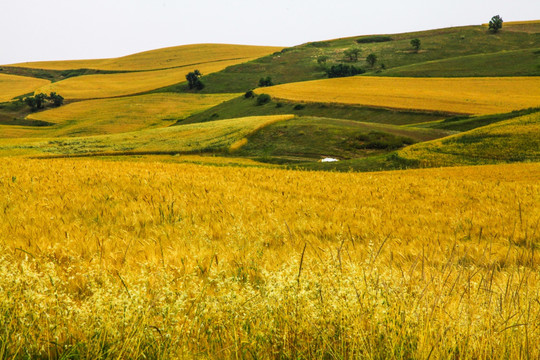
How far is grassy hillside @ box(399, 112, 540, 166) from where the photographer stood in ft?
134

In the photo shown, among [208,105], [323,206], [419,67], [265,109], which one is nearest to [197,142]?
[265,109]

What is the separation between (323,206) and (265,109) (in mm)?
79308

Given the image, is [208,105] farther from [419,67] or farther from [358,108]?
[419,67]

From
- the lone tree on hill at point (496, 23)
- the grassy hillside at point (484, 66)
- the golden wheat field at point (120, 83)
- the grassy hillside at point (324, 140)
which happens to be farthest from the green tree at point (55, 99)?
the lone tree on hill at point (496, 23)

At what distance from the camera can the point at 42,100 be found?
12719 centimetres

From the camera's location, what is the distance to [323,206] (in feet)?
30.0

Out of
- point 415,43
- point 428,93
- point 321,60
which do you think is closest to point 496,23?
point 415,43

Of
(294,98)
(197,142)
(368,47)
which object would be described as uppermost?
(368,47)

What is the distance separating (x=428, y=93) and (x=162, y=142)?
194 feet

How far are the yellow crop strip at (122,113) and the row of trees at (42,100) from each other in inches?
188

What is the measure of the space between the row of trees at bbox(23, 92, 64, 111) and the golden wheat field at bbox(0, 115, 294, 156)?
237 feet

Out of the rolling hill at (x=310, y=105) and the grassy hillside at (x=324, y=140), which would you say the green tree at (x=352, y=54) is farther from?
the grassy hillside at (x=324, y=140)

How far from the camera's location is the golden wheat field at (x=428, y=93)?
7419 centimetres

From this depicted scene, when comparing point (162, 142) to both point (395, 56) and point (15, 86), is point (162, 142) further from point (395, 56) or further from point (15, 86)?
point (15, 86)
